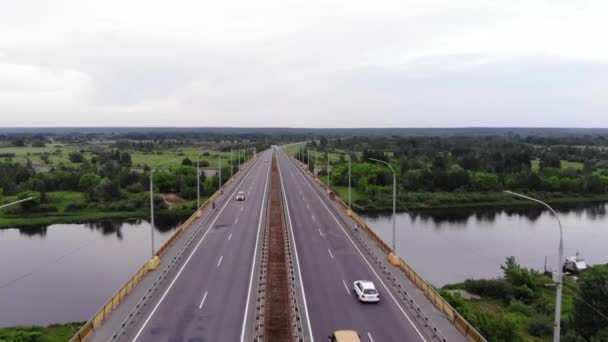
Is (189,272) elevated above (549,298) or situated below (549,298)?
above

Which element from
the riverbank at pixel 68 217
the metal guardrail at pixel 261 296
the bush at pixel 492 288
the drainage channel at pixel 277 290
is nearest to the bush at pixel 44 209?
the riverbank at pixel 68 217

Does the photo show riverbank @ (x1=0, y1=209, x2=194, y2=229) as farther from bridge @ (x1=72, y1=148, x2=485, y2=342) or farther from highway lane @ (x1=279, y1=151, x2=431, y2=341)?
highway lane @ (x1=279, y1=151, x2=431, y2=341)

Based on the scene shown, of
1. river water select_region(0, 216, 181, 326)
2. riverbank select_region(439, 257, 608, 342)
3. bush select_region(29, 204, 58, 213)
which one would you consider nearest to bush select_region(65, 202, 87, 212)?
bush select_region(29, 204, 58, 213)

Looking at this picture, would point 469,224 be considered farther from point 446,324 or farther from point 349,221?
point 446,324

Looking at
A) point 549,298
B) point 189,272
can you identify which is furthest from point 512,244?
point 189,272

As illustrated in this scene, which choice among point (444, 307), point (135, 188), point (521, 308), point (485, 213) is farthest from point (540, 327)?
point (135, 188)
